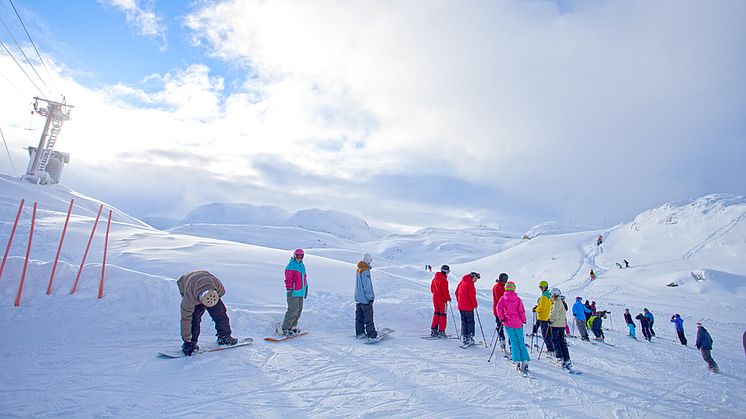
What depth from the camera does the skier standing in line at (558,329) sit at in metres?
7.01

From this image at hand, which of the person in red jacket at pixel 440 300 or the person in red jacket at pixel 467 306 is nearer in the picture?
the person in red jacket at pixel 467 306

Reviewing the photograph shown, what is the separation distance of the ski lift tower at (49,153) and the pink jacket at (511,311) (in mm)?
47125

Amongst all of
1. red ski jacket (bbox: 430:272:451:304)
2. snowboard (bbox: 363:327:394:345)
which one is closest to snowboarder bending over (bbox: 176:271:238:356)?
snowboard (bbox: 363:327:394:345)

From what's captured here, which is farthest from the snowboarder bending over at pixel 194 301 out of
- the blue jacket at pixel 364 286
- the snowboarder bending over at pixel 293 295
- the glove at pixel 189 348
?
the blue jacket at pixel 364 286

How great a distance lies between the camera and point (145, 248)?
15.2 m

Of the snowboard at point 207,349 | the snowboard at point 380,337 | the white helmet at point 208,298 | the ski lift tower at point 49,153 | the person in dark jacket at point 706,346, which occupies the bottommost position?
the snowboard at point 207,349

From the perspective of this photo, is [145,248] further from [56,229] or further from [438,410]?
[438,410]

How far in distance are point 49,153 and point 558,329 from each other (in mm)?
51712

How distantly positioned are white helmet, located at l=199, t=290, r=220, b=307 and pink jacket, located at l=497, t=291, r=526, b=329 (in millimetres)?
5329

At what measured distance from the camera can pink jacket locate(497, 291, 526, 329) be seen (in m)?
6.71

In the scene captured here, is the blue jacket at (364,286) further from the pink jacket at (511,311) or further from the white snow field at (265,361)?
the pink jacket at (511,311)

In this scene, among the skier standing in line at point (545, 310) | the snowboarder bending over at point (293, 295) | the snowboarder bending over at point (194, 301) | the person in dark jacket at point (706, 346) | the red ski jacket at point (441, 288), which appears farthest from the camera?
the person in dark jacket at point (706, 346)

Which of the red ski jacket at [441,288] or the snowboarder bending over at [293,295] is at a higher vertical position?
the red ski jacket at [441,288]

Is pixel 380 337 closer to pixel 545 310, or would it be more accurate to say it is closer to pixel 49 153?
pixel 545 310
